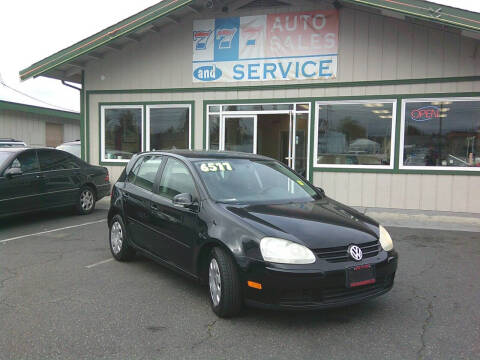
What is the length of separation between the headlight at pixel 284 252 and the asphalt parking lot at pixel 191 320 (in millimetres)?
639

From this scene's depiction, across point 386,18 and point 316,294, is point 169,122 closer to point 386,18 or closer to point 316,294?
point 386,18

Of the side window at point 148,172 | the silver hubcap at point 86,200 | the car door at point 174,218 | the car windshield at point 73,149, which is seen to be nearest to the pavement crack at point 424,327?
the car door at point 174,218

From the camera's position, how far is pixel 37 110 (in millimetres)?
22875

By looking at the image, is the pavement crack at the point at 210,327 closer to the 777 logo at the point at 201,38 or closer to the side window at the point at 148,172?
the side window at the point at 148,172

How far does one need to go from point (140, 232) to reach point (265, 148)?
22.3ft

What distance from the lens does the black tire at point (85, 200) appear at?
953cm

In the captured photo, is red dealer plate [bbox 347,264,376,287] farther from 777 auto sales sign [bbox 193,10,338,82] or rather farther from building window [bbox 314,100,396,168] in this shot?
777 auto sales sign [bbox 193,10,338,82]

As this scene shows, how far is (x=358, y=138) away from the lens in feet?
34.9

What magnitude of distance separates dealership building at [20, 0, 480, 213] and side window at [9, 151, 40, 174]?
12.4 feet

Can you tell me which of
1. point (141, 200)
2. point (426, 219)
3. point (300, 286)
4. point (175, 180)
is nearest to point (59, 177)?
point (141, 200)

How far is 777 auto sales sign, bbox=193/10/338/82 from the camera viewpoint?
34.9ft

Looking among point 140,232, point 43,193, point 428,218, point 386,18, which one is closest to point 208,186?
point 140,232

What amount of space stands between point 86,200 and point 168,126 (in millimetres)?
3534

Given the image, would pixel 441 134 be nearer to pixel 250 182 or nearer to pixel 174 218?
pixel 250 182
